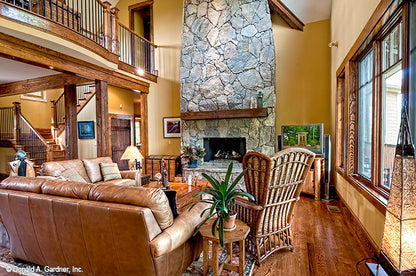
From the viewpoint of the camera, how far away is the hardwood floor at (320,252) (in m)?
2.03

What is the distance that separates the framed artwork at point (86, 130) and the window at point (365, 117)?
7.02 metres

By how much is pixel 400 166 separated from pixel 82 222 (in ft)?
7.39

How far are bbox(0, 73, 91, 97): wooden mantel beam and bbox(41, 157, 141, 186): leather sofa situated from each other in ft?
7.60

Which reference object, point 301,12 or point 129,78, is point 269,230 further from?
point 129,78

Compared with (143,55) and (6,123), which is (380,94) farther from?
(6,123)

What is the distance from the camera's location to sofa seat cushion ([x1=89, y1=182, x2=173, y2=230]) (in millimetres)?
1528

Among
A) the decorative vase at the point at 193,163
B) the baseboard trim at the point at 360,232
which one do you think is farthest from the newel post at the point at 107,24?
the baseboard trim at the point at 360,232

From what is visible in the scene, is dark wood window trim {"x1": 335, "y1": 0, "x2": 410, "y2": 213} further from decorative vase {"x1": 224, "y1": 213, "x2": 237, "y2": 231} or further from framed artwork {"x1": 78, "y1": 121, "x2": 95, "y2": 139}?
framed artwork {"x1": 78, "y1": 121, "x2": 95, "y2": 139}

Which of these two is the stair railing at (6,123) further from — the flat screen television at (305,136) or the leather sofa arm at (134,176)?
the flat screen television at (305,136)

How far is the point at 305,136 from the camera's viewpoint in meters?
4.41

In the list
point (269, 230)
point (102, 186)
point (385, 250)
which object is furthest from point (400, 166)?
point (102, 186)

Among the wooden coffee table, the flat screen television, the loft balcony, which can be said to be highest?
the loft balcony

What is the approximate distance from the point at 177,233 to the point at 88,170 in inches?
121

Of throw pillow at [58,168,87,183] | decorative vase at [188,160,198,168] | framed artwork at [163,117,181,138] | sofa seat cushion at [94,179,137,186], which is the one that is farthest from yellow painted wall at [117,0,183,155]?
throw pillow at [58,168,87,183]
